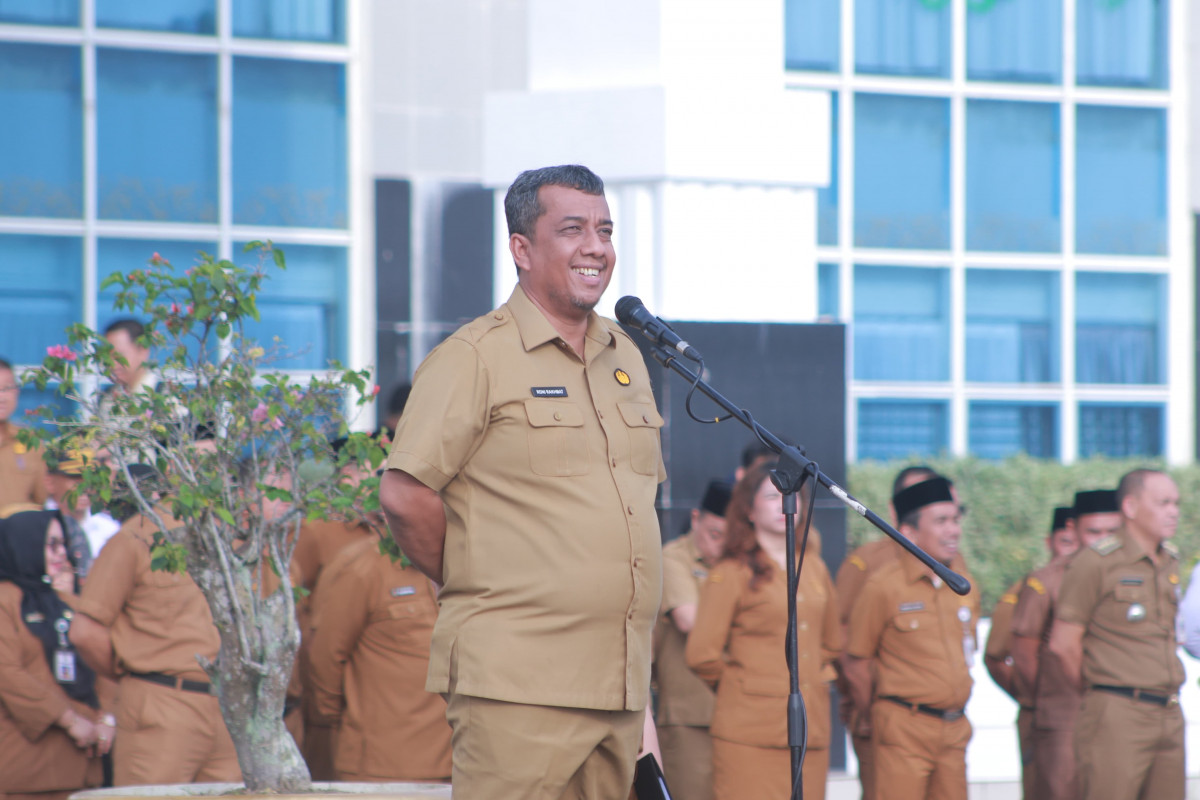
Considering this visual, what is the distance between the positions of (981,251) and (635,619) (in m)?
10.2

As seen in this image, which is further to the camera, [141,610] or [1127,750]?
[1127,750]

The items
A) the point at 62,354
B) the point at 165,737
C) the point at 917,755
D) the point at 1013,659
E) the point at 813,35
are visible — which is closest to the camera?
the point at 62,354

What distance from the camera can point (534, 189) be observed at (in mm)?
3605

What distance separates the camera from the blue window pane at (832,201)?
12.7 m

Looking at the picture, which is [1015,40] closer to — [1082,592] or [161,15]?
[161,15]

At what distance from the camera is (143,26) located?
1138 centimetres

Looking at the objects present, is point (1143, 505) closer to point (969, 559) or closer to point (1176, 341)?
point (969, 559)

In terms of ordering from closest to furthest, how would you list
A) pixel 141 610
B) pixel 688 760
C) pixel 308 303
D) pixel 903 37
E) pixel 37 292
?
pixel 141 610
pixel 688 760
pixel 37 292
pixel 308 303
pixel 903 37

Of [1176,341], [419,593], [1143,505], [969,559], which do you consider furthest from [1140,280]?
[419,593]

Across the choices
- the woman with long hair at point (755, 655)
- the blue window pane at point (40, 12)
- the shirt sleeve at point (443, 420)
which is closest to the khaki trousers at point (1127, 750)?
the woman with long hair at point (755, 655)

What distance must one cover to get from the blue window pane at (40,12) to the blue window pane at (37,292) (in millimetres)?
1533

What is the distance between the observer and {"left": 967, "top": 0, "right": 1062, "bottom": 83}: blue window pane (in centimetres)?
1312

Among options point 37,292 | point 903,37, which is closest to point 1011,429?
point 903,37

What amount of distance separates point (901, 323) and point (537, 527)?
9983 mm
